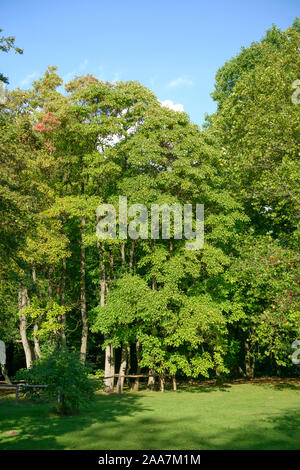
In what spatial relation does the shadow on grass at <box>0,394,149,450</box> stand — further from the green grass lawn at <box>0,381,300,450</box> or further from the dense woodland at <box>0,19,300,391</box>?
the dense woodland at <box>0,19,300,391</box>

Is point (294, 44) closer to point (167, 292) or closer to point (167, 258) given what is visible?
point (167, 258)

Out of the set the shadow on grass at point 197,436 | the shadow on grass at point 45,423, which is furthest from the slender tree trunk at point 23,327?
the shadow on grass at point 197,436

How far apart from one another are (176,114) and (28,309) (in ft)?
44.6

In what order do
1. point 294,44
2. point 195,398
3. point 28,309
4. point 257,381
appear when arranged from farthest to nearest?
1. point 257,381
2. point 294,44
3. point 28,309
4. point 195,398

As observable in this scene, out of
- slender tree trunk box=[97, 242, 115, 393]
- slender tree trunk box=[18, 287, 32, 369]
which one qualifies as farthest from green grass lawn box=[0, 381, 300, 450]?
slender tree trunk box=[97, 242, 115, 393]

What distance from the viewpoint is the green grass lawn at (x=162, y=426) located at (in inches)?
361

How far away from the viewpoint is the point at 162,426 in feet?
37.8

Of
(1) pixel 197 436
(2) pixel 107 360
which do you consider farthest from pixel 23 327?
(1) pixel 197 436

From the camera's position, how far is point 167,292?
2067 cm

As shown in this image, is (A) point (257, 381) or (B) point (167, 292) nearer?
(B) point (167, 292)

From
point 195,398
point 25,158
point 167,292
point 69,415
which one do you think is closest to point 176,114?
point 167,292

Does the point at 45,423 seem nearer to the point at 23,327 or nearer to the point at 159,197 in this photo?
the point at 23,327

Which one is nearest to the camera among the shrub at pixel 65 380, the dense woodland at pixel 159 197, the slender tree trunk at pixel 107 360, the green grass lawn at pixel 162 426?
the green grass lawn at pixel 162 426

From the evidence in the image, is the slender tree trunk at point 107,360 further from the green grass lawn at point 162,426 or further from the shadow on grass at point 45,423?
the shadow on grass at point 45,423
